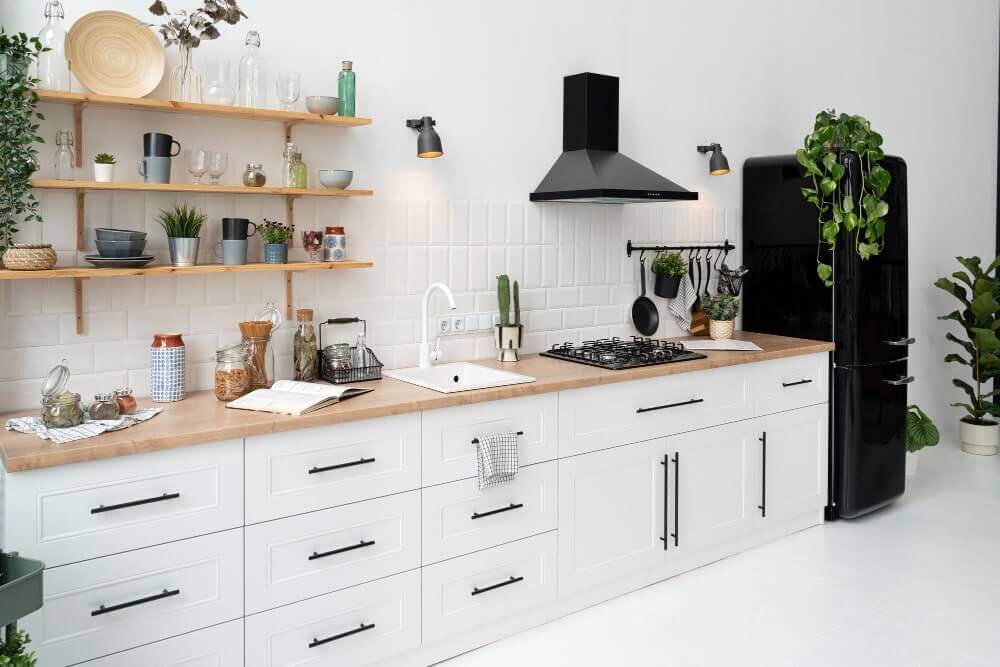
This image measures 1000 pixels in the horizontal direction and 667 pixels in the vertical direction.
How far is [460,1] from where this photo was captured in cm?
344

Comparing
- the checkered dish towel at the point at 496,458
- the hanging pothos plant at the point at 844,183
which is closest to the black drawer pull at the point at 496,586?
the checkered dish towel at the point at 496,458

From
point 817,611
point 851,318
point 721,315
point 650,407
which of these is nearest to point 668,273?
point 721,315

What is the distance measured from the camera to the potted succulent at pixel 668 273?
415cm

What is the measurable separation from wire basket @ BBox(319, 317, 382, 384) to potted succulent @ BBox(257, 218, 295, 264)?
0.35 m

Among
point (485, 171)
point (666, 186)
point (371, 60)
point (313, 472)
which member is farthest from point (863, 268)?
point (313, 472)

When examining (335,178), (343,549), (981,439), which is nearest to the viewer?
(343,549)

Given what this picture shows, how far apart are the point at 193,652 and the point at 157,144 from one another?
1526mm

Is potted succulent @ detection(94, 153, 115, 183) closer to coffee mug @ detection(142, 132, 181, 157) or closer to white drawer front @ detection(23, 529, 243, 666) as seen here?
coffee mug @ detection(142, 132, 181, 157)

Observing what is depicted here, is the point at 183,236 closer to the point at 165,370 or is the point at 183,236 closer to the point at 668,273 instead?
the point at 165,370

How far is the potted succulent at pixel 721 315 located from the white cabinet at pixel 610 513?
1057mm

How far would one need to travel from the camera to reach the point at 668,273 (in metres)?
4.14

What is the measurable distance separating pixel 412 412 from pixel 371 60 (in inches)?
56.3

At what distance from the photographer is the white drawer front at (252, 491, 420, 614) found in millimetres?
2395

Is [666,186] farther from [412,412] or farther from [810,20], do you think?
[810,20]
